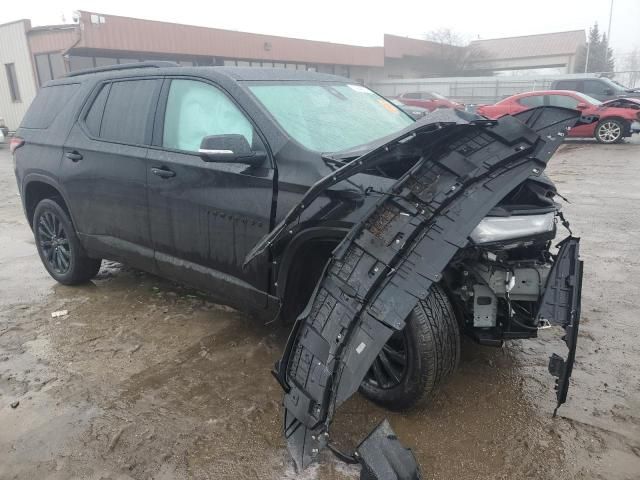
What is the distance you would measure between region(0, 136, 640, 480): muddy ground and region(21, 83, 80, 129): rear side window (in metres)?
1.60

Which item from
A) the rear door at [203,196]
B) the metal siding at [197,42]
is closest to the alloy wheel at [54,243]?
the rear door at [203,196]

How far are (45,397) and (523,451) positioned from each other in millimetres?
2721

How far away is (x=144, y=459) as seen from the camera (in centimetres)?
249

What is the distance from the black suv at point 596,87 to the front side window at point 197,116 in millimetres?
15464

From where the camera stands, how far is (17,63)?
2112 cm

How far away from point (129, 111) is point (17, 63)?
21527 mm

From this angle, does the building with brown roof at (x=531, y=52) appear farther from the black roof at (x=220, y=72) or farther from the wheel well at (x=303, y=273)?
the wheel well at (x=303, y=273)

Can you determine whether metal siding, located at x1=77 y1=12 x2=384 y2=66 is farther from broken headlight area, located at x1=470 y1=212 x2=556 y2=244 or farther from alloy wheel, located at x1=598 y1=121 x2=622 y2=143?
broken headlight area, located at x1=470 y1=212 x2=556 y2=244

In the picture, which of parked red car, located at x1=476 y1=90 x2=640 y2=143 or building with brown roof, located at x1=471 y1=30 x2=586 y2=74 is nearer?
parked red car, located at x1=476 y1=90 x2=640 y2=143

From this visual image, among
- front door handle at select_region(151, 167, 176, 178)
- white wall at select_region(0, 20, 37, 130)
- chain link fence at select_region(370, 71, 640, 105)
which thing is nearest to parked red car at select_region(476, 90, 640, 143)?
front door handle at select_region(151, 167, 176, 178)

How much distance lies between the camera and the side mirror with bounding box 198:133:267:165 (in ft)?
9.26

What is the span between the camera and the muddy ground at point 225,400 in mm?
2441

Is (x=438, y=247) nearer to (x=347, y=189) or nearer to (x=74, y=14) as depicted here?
(x=347, y=189)

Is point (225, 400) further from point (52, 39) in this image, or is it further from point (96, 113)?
point (52, 39)
